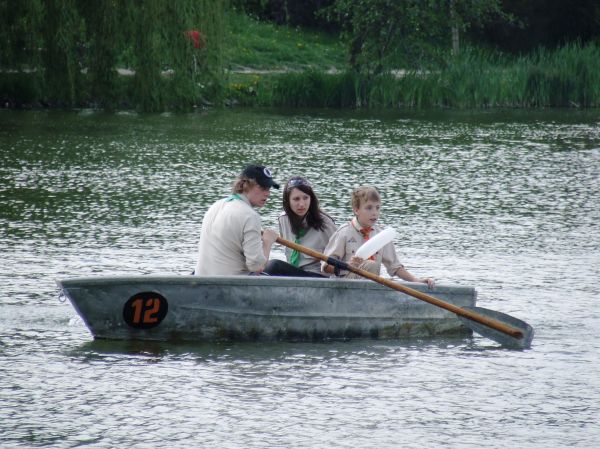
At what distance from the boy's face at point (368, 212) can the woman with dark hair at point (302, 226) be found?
32 cm

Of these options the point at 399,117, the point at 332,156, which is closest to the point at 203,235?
the point at 332,156

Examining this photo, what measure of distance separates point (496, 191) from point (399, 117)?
12535 mm

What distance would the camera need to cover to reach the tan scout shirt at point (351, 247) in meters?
9.66

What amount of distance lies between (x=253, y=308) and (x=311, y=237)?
1004mm

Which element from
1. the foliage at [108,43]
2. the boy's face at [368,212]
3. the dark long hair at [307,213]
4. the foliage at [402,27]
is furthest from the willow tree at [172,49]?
the boy's face at [368,212]

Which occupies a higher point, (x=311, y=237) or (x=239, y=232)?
(x=239, y=232)

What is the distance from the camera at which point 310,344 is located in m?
9.23

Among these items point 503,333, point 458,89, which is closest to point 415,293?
point 503,333

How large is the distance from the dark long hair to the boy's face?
319 mm

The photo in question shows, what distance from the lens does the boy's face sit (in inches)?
377

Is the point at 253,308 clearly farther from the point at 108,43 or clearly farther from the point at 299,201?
the point at 108,43

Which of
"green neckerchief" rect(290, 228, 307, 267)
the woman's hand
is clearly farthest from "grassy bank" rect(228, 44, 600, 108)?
the woman's hand

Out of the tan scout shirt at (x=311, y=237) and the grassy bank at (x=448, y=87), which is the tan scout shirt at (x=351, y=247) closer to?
the tan scout shirt at (x=311, y=237)

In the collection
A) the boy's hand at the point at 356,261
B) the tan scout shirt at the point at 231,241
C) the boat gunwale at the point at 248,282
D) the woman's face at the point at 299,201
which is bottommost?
the boat gunwale at the point at 248,282
